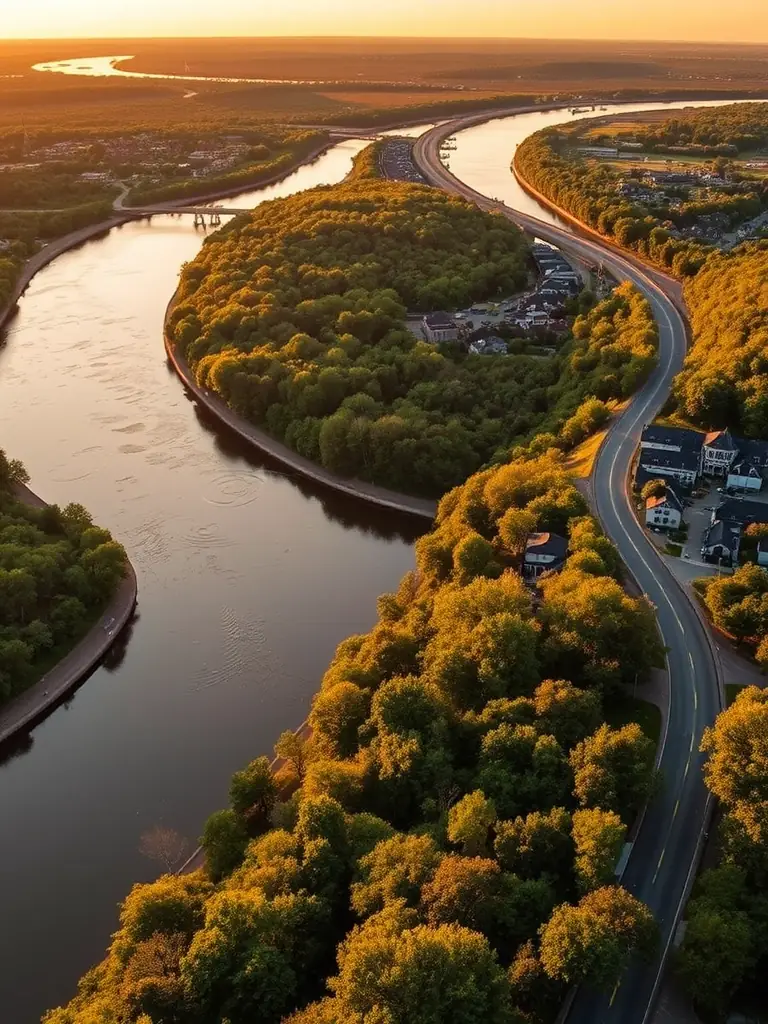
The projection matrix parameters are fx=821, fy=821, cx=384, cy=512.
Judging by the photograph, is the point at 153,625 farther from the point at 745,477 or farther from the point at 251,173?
the point at 251,173

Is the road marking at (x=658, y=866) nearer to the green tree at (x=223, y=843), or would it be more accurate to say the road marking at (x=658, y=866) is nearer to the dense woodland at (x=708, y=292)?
the green tree at (x=223, y=843)

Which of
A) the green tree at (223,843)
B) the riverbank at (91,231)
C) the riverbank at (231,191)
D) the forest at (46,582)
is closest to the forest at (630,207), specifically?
the riverbank at (231,191)

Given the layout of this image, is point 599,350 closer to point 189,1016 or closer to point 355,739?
point 355,739

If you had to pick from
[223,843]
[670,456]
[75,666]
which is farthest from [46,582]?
[670,456]

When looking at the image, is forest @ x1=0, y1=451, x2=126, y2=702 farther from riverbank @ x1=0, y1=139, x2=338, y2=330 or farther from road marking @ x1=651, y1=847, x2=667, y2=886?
riverbank @ x1=0, y1=139, x2=338, y2=330

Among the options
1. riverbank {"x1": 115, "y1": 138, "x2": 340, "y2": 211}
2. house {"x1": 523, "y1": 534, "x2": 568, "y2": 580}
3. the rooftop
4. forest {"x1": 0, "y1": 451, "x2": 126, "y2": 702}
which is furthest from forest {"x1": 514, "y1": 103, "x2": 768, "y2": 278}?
forest {"x1": 0, "y1": 451, "x2": 126, "y2": 702}

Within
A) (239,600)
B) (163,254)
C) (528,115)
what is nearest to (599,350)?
(239,600)

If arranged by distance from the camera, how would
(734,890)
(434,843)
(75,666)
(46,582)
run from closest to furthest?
(734,890) < (434,843) < (75,666) < (46,582)

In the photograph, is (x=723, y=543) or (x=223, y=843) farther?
(x=723, y=543)
